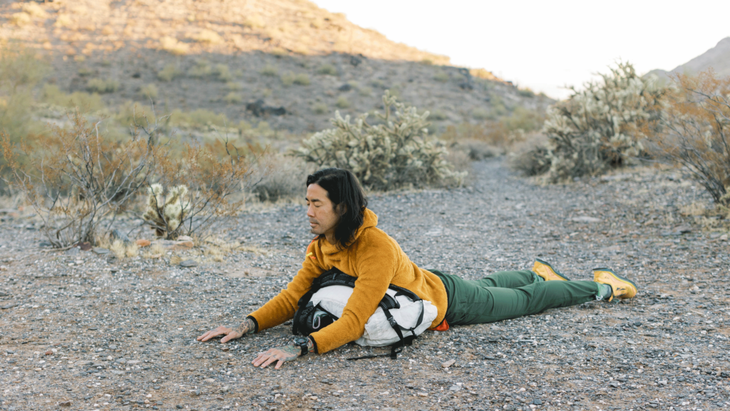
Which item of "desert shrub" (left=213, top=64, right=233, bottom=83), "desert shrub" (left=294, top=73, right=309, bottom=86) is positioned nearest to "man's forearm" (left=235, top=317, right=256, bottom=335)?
"desert shrub" (left=213, top=64, right=233, bottom=83)

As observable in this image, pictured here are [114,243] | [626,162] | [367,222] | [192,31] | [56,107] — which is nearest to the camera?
[367,222]

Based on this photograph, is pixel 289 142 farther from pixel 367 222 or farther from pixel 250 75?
pixel 367 222

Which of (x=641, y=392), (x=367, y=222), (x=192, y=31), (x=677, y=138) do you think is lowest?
(x=641, y=392)

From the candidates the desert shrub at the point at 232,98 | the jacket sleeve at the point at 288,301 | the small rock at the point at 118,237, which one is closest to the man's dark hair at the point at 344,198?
the jacket sleeve at the point at 288,301

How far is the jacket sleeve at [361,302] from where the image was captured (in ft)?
8.87

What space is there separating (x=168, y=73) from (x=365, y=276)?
2748cm

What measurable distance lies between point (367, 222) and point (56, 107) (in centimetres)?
1798

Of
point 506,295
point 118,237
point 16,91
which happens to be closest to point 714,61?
point 506,295

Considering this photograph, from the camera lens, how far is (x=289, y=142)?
1867cm

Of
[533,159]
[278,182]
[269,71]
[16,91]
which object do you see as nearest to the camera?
[278,182]

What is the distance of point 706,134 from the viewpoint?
21.4ft

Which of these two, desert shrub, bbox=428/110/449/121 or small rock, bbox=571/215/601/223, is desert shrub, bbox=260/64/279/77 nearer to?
desert shrub, bbox=428/110/449/121

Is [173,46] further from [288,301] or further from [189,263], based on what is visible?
[288,301]

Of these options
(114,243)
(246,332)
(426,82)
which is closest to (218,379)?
(246,332)
